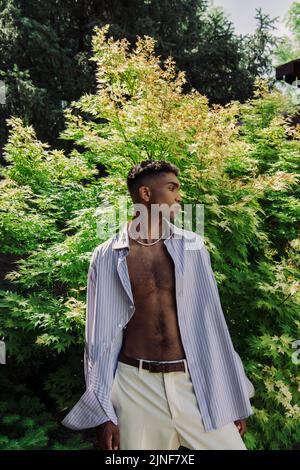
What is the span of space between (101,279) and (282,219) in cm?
290

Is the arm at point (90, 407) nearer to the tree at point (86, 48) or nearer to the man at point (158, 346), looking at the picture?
the man at point (158, 346)

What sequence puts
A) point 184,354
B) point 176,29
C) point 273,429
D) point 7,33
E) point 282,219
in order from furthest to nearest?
point 176,29 < point 7,33 < point 282,219 < point 273,429 < point 184,354

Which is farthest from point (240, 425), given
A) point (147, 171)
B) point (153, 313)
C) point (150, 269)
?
point (147, 171)

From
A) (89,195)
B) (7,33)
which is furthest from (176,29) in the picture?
(89,195)

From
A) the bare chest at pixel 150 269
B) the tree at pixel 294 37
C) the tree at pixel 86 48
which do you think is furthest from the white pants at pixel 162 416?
the tree at pixel 294 37

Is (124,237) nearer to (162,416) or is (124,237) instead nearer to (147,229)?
(147,229)

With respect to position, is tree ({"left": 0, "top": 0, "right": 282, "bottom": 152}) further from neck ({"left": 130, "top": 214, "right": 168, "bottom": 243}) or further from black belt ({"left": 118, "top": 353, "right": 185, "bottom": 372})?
black belt ({"left": 118, "top": 353, "right": 185, "bottom": 372})

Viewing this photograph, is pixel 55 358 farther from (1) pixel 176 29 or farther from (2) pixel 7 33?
(1) pixel 176 29

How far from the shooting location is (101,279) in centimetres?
245

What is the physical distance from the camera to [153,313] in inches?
93.9

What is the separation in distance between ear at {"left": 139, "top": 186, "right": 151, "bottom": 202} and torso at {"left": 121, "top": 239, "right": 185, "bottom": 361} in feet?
1.05

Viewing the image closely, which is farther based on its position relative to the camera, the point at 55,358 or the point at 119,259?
the point at 55,358

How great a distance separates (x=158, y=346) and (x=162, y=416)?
13.2 inches

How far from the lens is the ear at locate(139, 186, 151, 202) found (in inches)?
94.3
